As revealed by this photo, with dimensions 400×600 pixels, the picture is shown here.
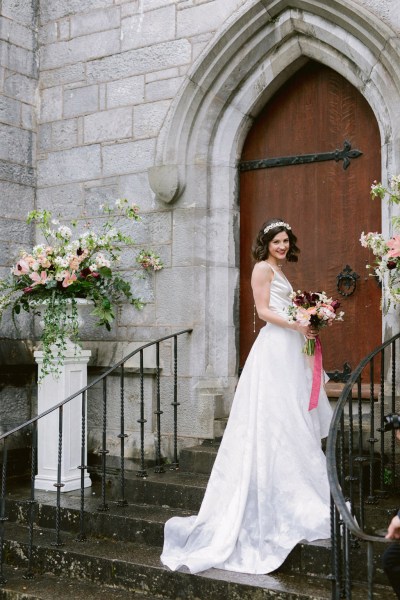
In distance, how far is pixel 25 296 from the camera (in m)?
5.65

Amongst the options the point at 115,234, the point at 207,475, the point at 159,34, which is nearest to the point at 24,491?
the point at 207,475

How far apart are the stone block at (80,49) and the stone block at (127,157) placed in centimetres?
86

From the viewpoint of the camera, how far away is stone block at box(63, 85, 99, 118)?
6.48 meters

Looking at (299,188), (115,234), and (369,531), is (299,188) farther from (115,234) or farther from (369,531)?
(369,531)

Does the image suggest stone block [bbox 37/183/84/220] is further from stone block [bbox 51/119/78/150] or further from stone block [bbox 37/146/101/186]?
stone block [bbox 51/119/78/150]

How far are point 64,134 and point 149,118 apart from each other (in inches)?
37.7

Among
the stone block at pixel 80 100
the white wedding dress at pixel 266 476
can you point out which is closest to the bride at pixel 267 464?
the white wedding dress at pixel 266 476

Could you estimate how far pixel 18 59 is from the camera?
664cm

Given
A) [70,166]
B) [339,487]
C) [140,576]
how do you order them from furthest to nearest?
[70,166] < [140,576] < [339,487]

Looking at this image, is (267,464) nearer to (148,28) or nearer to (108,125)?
(108,125)

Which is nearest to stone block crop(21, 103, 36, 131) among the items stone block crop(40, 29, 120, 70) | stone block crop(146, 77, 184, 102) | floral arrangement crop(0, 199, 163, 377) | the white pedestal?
stone block crop(40, 29, 120, 70)

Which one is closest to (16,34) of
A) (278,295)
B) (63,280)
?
(63,280)

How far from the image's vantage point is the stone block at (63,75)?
21.6 ft

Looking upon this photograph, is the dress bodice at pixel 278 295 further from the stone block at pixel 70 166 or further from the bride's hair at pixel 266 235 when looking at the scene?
the stone block at pixel 70 166
